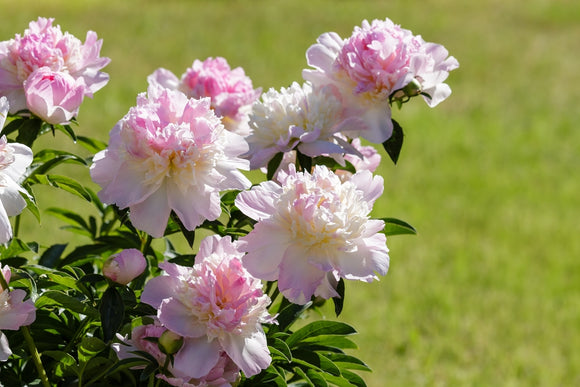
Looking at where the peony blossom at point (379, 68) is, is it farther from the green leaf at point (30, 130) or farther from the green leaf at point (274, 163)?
the green leaf at point (30, 130)

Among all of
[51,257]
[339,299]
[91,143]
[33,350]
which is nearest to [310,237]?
[339,299]

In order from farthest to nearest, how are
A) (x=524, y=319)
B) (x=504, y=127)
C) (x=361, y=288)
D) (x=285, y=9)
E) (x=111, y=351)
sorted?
(x=285, y=9) < (x=504, y=127) < (x=361, y=288) < (x=524, y=319) < (x=111, y=351)

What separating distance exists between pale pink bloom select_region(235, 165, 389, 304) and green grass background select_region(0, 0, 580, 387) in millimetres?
1829

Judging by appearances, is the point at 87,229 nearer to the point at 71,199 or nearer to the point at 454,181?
the point at 71,199

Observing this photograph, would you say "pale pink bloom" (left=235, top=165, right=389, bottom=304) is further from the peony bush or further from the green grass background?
the green grass background

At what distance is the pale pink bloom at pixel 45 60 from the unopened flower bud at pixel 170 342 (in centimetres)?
33

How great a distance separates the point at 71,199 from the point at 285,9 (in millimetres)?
3475

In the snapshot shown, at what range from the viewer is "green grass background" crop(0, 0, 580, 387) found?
2758mm

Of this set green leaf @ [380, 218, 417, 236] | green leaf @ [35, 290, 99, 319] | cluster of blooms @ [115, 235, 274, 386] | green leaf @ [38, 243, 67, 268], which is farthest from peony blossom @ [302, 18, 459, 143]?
green leaf @ [38, 243, 67, 268]

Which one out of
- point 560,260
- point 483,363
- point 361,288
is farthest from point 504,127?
point 483,363

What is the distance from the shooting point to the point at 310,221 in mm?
769

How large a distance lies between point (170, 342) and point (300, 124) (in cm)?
31

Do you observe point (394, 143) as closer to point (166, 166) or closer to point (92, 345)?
point (166, 166)

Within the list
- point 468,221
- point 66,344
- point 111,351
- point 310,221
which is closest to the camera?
point 310,221
